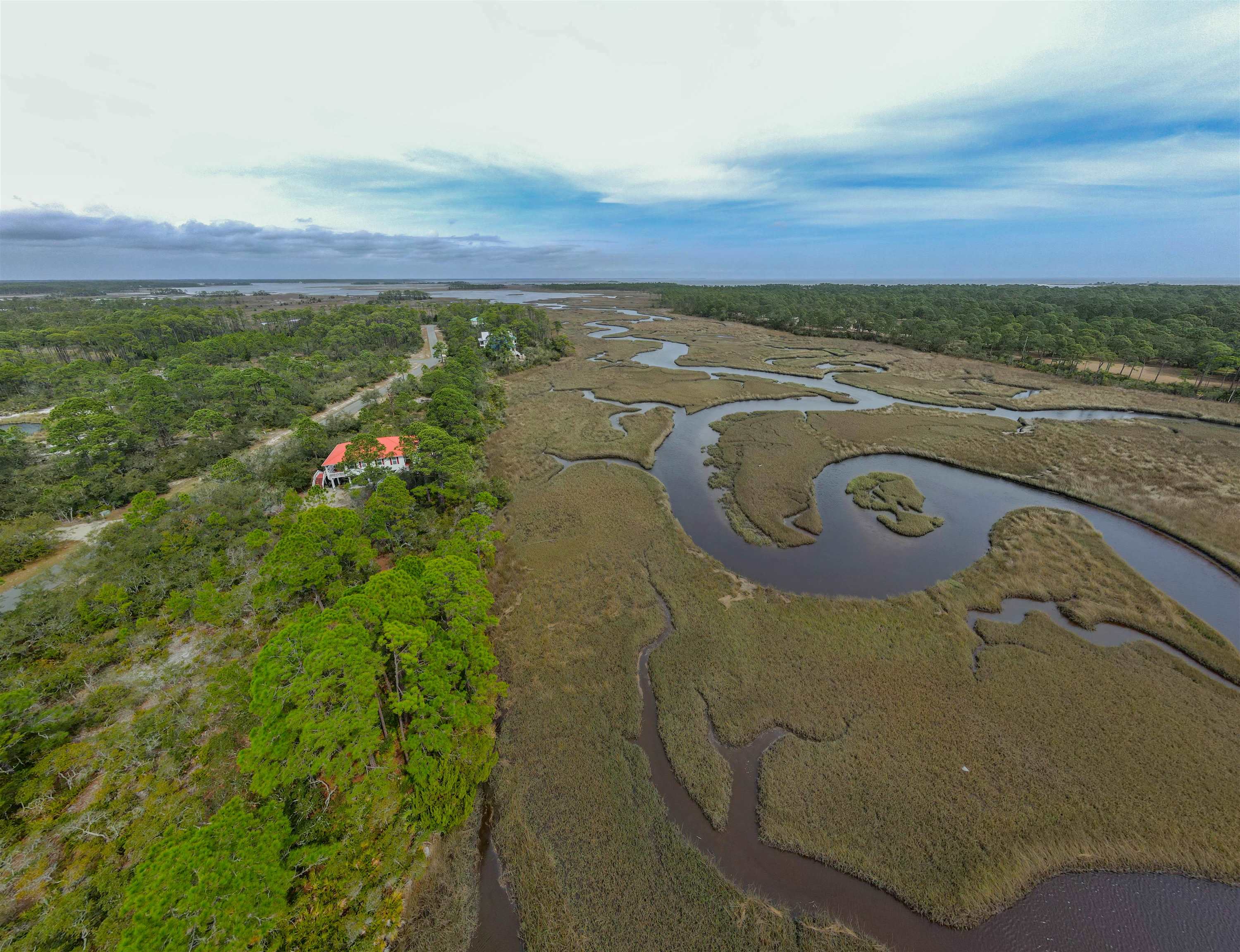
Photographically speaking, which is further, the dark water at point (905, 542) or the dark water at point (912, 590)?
the dark water at point (905, 542)

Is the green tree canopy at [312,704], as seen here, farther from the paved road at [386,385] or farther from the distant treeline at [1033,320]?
the distant treeline at [1033,320]

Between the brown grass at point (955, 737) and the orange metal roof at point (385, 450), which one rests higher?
the orange metal roof at point (385, 450)

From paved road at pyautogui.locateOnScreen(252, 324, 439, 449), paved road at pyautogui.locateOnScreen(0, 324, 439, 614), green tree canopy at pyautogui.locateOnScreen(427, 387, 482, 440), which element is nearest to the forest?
paved road at pyautogui.locateOnScreen(0, 324, 439, 614)

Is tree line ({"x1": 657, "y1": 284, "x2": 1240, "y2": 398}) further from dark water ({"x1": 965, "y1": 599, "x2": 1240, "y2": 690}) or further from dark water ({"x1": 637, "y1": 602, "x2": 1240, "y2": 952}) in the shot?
dark water ({"x1": 637, "y1": 602, "x2": 1240, "y2": 952})

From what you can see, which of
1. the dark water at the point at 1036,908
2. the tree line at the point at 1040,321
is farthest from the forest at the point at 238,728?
the tree line at the point at 1040,321

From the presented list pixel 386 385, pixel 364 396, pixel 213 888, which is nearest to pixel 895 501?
pixel 213 888

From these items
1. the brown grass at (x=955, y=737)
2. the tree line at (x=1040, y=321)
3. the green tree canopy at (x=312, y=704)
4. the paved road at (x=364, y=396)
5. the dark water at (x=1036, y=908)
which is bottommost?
the dark water at (x=1036, y=908)
